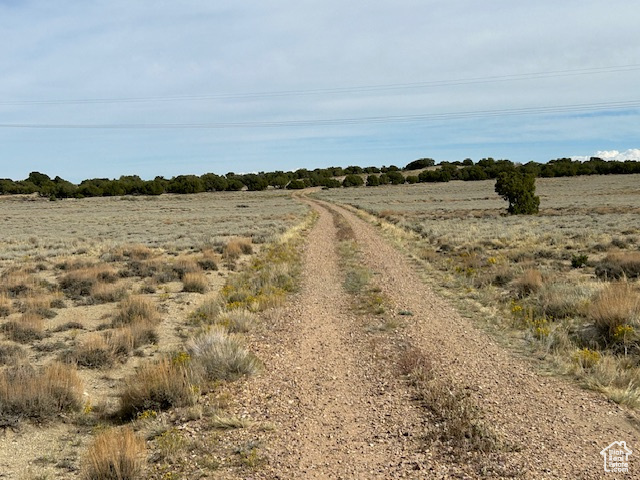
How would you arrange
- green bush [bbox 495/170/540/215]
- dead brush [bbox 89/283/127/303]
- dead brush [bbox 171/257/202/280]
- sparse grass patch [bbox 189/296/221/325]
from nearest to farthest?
sparse grass patch [bbox 189/296/221/325] → dead brush [bbox 89/283/127/303] → dead brush [bbox 171/257/202/280] → green bush [bbox 495/170/540/215]

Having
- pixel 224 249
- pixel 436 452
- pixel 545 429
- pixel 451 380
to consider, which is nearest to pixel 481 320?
pixel 451 380

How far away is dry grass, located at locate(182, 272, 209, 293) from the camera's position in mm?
16453

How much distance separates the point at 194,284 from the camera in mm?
16609

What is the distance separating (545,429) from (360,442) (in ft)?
7.33

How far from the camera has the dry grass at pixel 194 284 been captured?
16453mm

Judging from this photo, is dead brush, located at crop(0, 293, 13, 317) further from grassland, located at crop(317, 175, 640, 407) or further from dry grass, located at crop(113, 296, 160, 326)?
grassland, located at crop(317, 175, 640, 407)

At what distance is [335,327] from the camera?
1091 centimetres

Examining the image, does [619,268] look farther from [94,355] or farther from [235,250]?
[235,250]

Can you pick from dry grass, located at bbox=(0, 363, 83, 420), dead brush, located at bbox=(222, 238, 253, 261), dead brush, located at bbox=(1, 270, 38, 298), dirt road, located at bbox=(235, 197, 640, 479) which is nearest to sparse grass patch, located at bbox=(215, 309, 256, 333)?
dirt road, located at bbox=(235, 197, 640, 479)

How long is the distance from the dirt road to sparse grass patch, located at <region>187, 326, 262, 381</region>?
317mm

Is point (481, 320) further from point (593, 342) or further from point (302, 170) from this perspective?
point (302, 170)

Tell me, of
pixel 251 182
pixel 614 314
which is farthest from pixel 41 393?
pixel 251 182

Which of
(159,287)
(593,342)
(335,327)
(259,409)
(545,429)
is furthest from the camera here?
(159,287)

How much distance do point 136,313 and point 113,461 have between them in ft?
26.3
